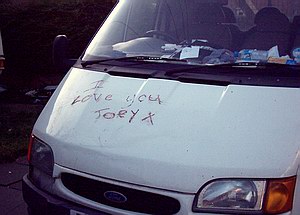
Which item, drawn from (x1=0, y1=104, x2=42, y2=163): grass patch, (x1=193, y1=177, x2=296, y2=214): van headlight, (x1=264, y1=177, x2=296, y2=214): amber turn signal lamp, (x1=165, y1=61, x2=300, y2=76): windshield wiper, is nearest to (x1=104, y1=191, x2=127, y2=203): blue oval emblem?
(x1=193, y1=177, x2=296, y2=214): van headlight

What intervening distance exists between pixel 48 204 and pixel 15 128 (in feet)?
13.7

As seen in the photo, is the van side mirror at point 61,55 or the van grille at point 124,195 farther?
the van side mirror at point 61,55

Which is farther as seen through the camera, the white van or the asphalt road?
the asphalt road

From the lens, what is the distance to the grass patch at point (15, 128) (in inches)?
239

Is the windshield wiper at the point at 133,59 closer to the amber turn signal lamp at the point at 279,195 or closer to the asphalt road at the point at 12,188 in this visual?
the amber turn signal lamp at the point at 279,195

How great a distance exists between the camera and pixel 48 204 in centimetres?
311

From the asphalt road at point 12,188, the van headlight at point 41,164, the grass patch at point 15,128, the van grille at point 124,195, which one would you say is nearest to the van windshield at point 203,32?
the van headlight at point 41,164

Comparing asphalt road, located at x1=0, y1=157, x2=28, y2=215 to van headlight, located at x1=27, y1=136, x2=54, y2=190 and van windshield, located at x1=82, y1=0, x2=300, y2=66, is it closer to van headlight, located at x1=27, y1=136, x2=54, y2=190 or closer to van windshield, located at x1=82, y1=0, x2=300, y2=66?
van headlight, located at x1=27, y1=136, x2=54, y2=190

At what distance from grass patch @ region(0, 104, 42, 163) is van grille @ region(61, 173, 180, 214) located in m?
3.09

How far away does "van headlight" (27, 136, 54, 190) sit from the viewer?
323 cm

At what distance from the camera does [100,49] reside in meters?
4.05

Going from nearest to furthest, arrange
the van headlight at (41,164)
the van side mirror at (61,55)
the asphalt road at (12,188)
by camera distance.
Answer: the van headlight at (41,164), the van side mirror at (61,55), the asphalt road at (12,188)

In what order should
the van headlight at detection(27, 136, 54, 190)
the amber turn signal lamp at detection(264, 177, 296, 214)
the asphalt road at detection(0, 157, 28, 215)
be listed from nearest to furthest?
the amber turn signal lamp at detection(264, 177, 296, 214) < the van headlight at detection(27, 136, 54, 190) < the asphalt road at detection(0, 157, 28, 215)

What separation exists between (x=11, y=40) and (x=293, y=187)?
8439mm
